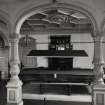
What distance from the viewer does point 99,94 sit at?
5.18m

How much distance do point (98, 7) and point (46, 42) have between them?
7.99 m

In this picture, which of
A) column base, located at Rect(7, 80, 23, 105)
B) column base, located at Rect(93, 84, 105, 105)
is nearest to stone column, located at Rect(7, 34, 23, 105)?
column base, located at Rect(7, 80, 23, 105)

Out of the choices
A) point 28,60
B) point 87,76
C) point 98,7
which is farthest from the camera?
point 28,60

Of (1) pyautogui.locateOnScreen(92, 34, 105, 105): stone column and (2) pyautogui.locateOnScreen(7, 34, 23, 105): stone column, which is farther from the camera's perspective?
(2) pyautogui.locateOnScreen(7, 34, 23, 105): stone column

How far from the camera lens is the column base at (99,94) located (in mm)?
Result: 5141

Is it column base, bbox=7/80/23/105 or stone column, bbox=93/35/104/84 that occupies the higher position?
stone column, bbox=93/35/104/84

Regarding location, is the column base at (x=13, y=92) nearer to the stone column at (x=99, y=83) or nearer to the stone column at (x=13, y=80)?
the stone column at (x=13, y=80)

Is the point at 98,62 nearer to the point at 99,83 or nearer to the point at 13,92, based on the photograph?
the point at 99,83

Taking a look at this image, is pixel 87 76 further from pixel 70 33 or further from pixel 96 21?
pixel 70 33

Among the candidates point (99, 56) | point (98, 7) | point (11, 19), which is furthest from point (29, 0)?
point (99, 56)

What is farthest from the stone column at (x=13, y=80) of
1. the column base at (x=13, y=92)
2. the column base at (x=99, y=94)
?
the column base at (x=99, y=94)

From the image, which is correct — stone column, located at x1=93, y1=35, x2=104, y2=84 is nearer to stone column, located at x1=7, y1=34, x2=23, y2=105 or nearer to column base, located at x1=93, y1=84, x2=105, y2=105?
column base, located at x1=93, y1=84, x2=105, y2=105

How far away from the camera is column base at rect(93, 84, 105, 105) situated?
16.9ft

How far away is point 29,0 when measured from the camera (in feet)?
17.2
